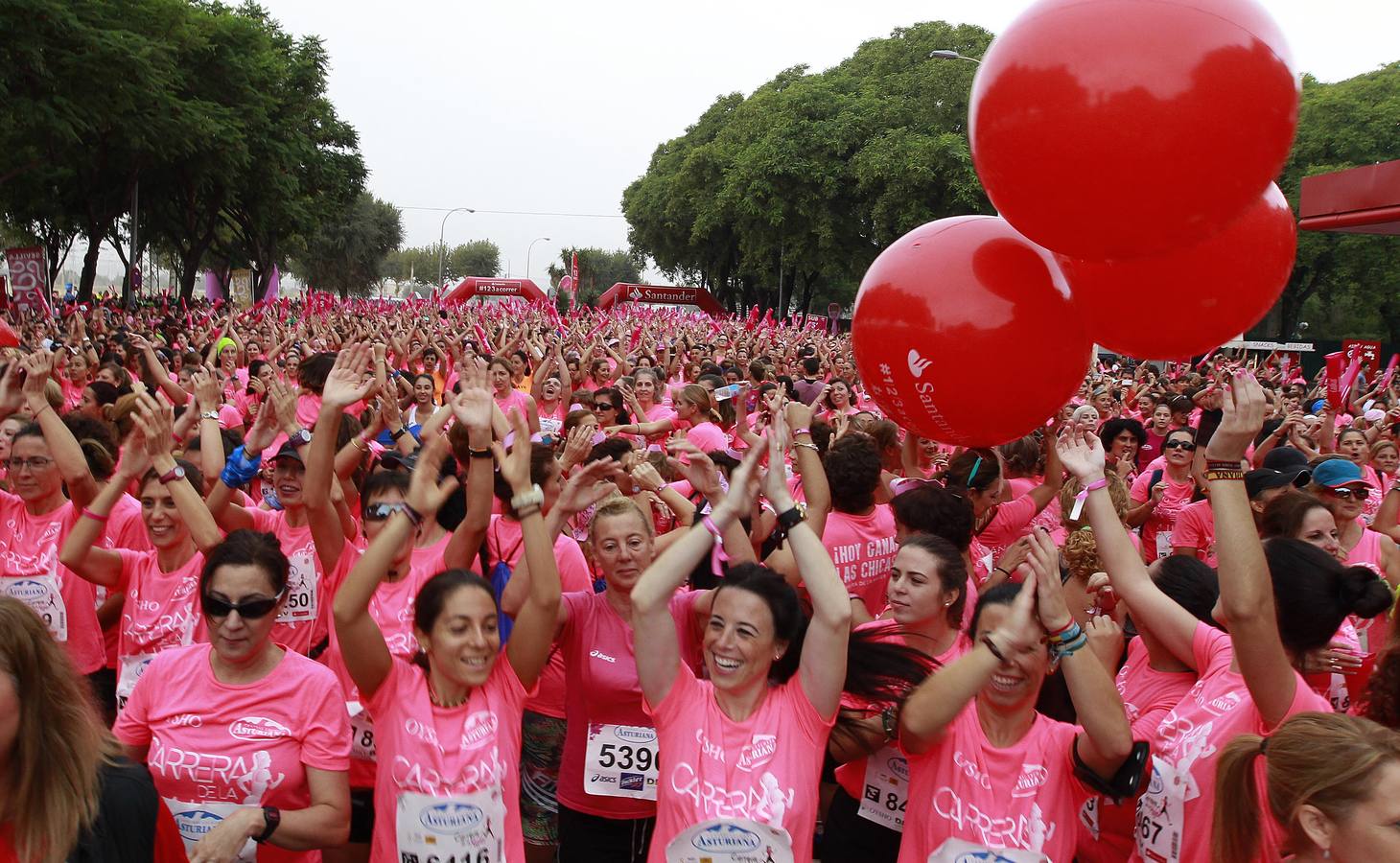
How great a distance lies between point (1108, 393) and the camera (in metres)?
12.1

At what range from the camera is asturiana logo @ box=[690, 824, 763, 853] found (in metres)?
2.61

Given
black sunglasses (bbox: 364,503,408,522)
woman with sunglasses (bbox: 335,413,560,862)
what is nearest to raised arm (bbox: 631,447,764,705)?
woman with sunglasses (bbox: 335,413,560,862)

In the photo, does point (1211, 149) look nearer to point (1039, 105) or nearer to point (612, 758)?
point (1039, 105)

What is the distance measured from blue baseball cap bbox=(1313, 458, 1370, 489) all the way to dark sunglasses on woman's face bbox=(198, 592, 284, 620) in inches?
177

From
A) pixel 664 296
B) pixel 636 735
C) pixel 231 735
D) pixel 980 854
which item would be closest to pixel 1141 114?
pixel 980 854

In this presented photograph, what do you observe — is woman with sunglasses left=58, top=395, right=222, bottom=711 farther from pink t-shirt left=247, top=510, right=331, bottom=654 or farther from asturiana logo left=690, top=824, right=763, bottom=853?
asturiana logo left=690, top=824, right=763, bottom=853

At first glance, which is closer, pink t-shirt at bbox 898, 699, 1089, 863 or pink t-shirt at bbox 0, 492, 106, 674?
pink t-shirt at bbox 898, 699, 1089, 863

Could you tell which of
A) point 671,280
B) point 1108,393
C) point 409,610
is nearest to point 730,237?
point 671,280

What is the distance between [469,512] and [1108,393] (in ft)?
33.3

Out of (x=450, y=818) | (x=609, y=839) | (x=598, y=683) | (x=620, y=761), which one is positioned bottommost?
(x=609, y=839)

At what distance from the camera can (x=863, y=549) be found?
179 inches

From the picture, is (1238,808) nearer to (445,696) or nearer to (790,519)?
(790,519)

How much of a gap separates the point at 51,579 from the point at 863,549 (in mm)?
3191

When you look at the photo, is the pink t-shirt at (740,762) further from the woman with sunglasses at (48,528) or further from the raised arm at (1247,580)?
the woman with sunglasses at (48,528)
